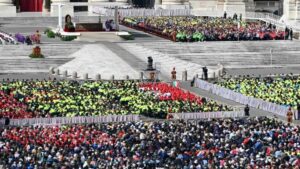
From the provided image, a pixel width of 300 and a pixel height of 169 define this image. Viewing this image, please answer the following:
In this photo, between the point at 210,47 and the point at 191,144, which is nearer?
the point at 191,144

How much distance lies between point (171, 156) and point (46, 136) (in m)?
9.59

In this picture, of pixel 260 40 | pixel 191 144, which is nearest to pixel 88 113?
pixel 191 144

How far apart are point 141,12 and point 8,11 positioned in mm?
17382

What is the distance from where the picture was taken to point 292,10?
14950cm

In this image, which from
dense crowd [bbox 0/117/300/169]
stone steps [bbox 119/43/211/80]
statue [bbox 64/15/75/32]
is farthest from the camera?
statue [bbox 64/15/75/32]

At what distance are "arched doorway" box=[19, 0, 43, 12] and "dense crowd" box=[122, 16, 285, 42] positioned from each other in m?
21.1

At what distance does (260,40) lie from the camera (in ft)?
411

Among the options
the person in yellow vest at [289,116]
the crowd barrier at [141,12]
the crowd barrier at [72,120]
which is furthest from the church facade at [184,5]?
the crowd barrier at [72,120]

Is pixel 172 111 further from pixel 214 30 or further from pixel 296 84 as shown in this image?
pixel 214 30

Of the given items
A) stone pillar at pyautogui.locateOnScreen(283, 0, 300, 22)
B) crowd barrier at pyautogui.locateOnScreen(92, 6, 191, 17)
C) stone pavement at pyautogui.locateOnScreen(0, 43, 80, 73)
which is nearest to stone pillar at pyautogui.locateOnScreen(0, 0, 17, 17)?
crowd barrier at pyautogui.locateOnScreen(92, 6, 191, 17)

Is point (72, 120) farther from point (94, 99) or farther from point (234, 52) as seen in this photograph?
point (234, 52)

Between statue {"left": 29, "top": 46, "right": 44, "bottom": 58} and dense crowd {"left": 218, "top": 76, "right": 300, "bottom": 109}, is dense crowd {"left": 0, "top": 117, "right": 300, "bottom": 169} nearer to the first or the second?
dense crowd {"left": 218, "top": 76, "right": 300, "bottom": 109}

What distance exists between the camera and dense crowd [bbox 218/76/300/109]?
3413 inches

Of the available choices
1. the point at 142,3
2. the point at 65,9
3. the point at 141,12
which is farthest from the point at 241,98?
the point at 142,3
